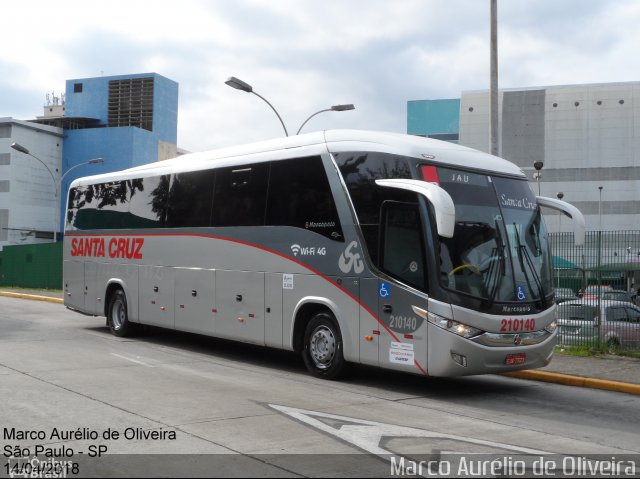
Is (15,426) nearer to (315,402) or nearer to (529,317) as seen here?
(315,402)

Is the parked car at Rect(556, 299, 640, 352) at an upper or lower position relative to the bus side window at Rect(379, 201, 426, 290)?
lower

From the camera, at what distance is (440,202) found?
30.2 feet

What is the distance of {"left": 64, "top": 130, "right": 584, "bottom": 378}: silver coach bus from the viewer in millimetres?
9953

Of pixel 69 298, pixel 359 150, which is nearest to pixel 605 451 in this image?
pixel 359 150

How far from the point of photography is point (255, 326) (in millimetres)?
12922

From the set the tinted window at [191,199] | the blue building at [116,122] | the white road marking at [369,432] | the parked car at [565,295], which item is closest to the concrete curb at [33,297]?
the tinted window at [191,199]

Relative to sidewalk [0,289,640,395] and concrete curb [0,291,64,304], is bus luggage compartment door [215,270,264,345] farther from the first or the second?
concrete curb [0,291,64,304]

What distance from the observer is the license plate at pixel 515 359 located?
10.2 meters

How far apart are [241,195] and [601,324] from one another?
307 inches

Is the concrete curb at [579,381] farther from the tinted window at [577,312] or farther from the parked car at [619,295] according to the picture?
the parked car at [619,295]

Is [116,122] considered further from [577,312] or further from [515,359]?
[515,359]

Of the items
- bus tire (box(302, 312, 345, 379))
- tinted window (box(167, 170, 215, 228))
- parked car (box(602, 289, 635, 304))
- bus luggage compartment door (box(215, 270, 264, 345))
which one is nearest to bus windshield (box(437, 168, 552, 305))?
bus tire (box(302, 312, 345, 379))

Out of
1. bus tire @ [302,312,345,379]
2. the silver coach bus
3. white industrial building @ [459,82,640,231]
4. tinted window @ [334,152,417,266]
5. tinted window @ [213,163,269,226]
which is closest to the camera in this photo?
the silver coach bus

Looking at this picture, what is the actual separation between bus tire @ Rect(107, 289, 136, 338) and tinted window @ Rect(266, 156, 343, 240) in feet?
19.5
